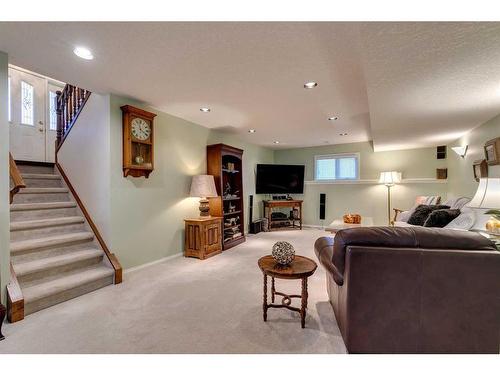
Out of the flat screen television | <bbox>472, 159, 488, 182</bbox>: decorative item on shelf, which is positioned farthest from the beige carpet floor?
the flat screen television

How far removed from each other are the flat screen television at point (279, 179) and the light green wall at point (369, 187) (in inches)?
15.2

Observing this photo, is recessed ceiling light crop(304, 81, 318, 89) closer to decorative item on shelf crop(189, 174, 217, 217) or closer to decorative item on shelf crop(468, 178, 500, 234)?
decorative item on shelf crop(468, 178, 500, 234)

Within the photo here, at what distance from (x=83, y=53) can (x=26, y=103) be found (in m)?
3.71

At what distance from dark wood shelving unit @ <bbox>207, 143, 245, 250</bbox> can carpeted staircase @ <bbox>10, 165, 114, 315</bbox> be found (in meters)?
2.02

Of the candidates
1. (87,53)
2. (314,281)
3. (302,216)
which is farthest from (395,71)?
(302,216)

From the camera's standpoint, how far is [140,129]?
11.0 ft

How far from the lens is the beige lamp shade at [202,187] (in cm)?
406

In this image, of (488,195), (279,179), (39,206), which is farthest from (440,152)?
(39,206)

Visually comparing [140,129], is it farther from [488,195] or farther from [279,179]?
[279,179]

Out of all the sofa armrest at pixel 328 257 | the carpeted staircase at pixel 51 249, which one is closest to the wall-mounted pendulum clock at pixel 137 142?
the carpeted staircase at pixel 51 249

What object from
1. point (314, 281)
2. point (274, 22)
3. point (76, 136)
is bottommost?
point (314, 281)
